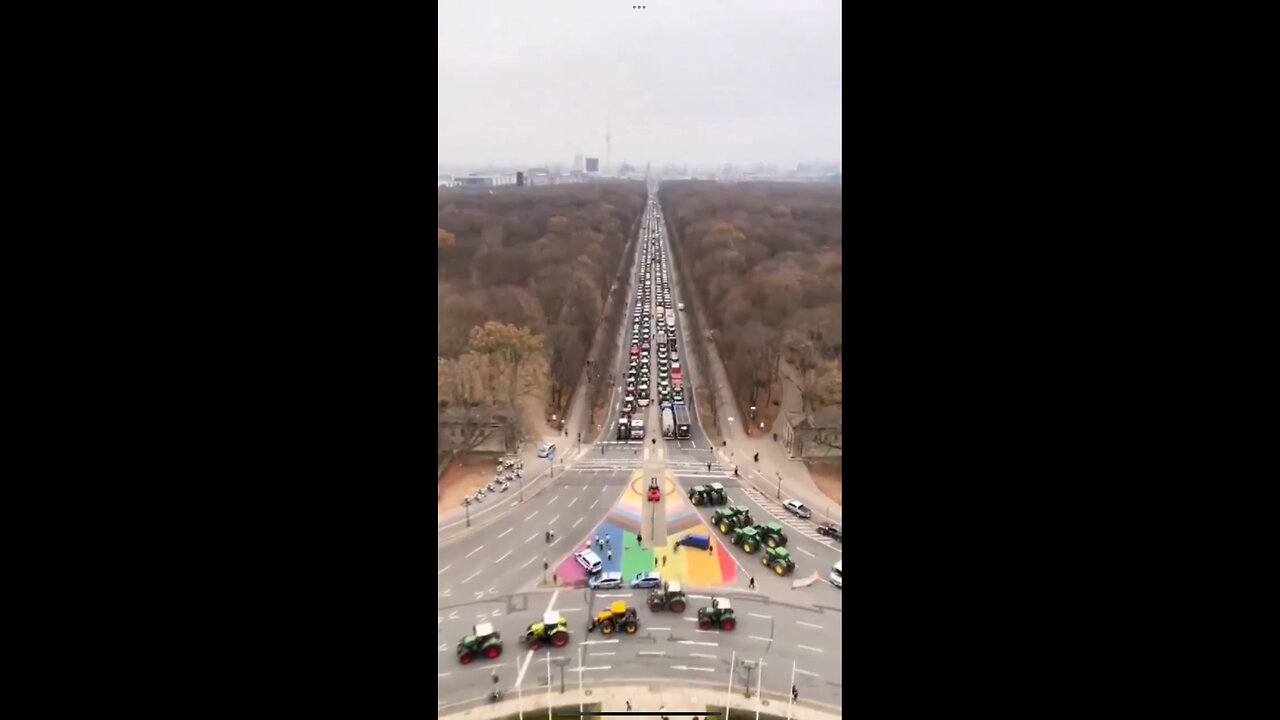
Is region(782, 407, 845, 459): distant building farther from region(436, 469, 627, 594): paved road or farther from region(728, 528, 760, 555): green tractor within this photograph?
region(436, 469, 627, 594): paved road

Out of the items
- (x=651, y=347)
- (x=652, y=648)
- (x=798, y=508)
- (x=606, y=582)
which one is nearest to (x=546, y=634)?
(x=606, y=582)

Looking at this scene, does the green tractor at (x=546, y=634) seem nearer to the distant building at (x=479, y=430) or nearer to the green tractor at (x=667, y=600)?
the green tractor at (x=667, y=600)

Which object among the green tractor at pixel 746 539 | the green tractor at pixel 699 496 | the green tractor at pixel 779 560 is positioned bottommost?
the green tractor at pixel 779 560

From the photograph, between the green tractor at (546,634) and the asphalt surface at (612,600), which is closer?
the asphalt surface at (612,600)

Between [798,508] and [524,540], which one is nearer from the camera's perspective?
[524,540]

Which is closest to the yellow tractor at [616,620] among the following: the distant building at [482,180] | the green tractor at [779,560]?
the green tractor at [779,560]

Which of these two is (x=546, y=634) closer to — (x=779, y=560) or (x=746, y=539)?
(x=746, y=539)
